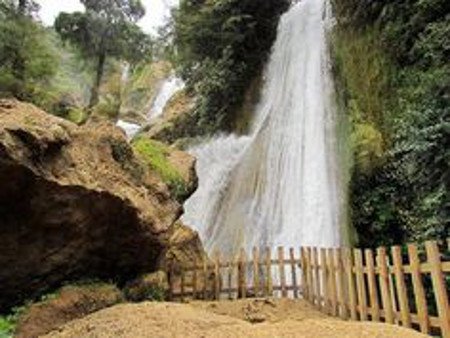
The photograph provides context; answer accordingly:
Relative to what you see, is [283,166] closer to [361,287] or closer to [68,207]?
[361,287]

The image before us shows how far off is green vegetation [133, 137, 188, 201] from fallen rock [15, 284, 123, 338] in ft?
10.8

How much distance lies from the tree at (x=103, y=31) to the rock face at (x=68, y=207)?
16851mm

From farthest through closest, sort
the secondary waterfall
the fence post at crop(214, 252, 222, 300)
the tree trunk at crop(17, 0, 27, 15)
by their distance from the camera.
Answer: the tree trunk at crop(17, 0, 27, 15), the secondary waterfall, the fence post at crop(214, 252, 222, 300)

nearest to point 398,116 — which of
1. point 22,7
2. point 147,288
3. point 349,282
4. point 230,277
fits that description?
point 230,277

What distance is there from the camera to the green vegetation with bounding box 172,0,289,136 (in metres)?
21.0

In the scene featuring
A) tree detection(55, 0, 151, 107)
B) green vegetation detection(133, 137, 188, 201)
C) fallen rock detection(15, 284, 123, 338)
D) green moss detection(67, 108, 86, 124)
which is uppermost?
tree detection(55, 0, 151, 107)

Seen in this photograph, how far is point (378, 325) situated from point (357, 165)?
8.03 metres

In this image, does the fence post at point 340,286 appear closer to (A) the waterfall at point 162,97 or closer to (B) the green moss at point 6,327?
(B) the green moss at point 6,327

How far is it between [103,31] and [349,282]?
2113cm

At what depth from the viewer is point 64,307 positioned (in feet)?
25.2

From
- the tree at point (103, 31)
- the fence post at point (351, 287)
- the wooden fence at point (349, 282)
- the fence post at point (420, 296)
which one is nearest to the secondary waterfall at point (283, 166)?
the wooden fence at point (349, 282)

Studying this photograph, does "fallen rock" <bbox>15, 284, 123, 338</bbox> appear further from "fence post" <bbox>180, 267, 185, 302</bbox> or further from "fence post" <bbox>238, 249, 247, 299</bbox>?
"fence post" <bbox>238, 249, 247, 299</bbox>

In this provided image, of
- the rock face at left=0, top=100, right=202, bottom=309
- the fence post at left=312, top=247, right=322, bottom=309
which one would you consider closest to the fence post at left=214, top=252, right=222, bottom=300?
the rock face at left=0, top=100, right=202, bottom=309

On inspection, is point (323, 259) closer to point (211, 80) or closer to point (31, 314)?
point (31, 314)
